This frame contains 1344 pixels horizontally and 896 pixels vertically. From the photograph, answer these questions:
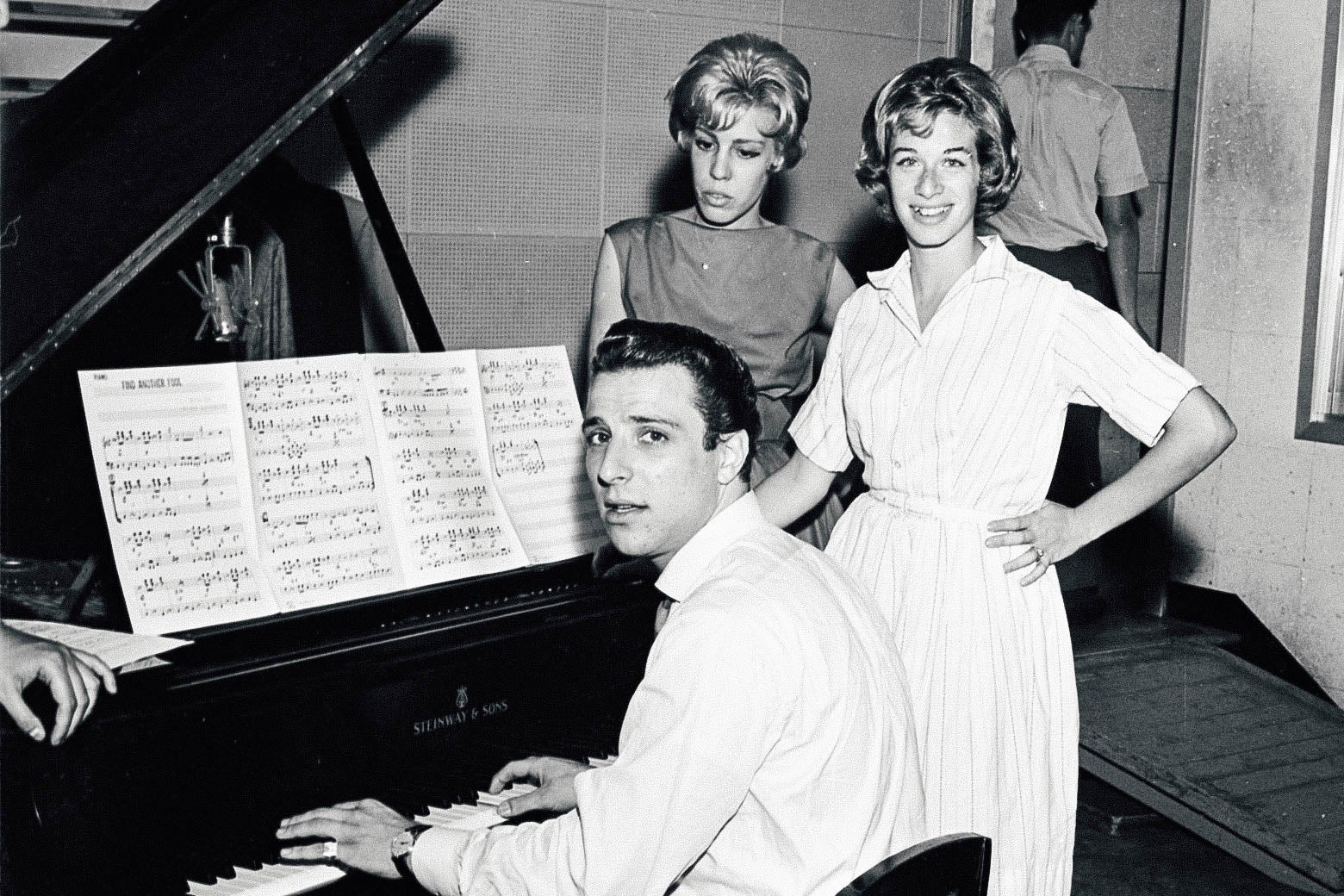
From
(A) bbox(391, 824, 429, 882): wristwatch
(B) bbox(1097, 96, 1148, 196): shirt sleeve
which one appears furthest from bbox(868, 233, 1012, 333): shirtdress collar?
(B) bbox(1097, 96, 1148, 196): shirt sleeve

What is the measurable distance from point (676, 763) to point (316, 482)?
0.88 m

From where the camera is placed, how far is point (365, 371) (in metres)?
2.30

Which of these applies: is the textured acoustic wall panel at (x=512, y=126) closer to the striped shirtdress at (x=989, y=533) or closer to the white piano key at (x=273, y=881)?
the striped shirtdress at (x=989, y=533)

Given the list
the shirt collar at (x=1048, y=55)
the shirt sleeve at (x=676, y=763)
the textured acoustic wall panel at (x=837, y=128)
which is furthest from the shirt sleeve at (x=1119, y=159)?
the shirt sleeve at (x=676, y=763)

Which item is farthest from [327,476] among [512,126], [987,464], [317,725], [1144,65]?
[1144,65]

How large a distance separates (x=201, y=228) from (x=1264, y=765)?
127 inches

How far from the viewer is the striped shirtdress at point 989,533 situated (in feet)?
8.09

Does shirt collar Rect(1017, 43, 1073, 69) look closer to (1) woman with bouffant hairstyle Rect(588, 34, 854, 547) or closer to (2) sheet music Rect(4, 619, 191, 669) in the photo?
(1) woman with bouffant hairstyle Rect(588, 34, 854, 547)

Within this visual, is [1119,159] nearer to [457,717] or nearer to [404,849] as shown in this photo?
[457,717]

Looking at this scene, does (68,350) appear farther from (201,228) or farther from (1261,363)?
(1261,363)

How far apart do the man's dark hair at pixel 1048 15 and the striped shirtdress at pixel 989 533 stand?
9.44 ft

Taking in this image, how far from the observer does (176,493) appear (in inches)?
80.4

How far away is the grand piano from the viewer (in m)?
1.80

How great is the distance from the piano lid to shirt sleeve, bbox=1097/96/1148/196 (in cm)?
351
